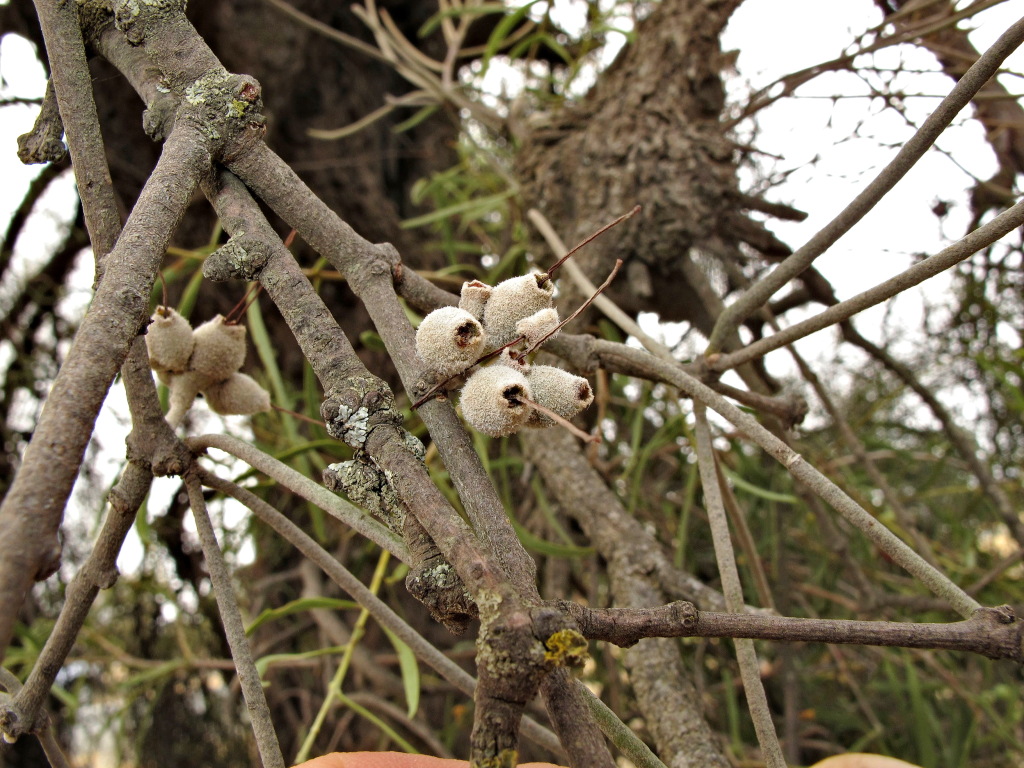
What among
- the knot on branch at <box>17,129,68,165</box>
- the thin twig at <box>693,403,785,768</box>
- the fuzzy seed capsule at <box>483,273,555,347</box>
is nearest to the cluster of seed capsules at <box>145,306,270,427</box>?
the knot on branch at <box>17,129,68,165</box>

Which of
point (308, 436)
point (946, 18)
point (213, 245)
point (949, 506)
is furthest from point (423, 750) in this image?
point (946, 18)

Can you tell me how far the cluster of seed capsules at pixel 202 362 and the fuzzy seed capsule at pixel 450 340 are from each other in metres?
0.22

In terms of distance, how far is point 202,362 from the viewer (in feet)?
1.88

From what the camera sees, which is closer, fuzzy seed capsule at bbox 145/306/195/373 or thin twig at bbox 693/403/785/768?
thin twig at bbox 693/403/785/768

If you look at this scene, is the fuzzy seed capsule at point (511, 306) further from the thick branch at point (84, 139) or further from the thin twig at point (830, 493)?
the thick branch at point (84, 139)

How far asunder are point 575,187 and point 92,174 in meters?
0.63

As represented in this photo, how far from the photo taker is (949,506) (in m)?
1.54

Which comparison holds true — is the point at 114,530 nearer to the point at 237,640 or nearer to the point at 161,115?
the point at 237,640

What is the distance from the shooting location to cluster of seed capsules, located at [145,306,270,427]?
55 centimetres

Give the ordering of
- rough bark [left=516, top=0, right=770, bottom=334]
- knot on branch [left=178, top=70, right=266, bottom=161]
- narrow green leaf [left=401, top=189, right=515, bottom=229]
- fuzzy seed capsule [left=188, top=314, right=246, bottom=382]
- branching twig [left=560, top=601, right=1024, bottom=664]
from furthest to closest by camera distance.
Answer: narrow green leaf [left=401, top=189, right=515, bottom=229]
rough bark [left=516, top=0, right=770, bottom=334]
fuzzy seed capsule [left=188, top=314, right=246, bottom=382]
knot on branch [left=178, top=70, right=266, bottom=161]
branching twig [left=560, top=601, right=1024, bottom=664]

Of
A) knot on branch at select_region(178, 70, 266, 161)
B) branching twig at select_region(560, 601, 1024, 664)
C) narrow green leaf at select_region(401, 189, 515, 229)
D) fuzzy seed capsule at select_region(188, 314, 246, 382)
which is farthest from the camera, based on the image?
narrow green leaf at select_region(401, 189, 515, 229)

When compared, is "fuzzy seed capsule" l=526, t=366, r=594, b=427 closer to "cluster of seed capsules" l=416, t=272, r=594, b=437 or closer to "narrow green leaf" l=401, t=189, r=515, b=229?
"cluster of seed capsules" l=416, t=272, r=594, b=437

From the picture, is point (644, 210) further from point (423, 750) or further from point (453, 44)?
point (423, 750)

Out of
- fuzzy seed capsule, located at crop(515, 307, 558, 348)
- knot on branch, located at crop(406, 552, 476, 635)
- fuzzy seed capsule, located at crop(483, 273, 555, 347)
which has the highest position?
fuzzy seed capsule, located at crop(483, 273, 555, 347)
